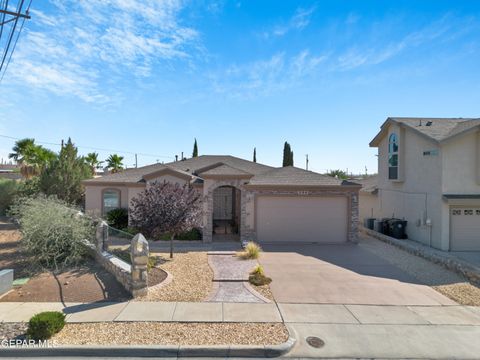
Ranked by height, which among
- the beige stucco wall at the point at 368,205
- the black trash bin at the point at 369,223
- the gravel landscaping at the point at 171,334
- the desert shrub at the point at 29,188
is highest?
the desert shrub at the point at 29,188

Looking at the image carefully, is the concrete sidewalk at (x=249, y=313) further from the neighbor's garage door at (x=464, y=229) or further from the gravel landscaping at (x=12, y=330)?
the neighbor's garage door at (x=464, y=229)

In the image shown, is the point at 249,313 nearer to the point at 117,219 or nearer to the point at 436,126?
the point at 117,219

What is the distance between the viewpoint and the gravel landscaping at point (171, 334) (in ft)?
18.1

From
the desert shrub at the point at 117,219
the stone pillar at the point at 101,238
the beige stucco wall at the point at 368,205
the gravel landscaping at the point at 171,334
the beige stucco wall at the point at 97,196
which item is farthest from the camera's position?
the beige stucco wall at the point at 368,205

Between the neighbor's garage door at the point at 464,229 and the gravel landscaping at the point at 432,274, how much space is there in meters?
2.38

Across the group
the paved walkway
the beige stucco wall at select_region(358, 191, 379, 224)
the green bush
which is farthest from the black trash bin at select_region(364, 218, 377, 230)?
the green bush

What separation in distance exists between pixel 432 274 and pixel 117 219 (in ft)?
51.5

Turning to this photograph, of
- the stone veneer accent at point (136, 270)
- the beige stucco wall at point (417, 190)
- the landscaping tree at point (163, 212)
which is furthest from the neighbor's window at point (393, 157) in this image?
the stone veneer accent at point (136, 270)

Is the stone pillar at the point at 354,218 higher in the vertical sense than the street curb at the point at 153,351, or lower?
higher

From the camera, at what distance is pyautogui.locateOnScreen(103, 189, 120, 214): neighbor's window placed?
18000 millimetres

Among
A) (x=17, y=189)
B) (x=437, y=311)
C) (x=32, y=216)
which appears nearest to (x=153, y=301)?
(x=32, y=216)

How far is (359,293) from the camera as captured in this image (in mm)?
8281

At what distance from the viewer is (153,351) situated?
17.4 ft

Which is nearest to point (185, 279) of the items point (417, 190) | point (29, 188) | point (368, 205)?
point (417, 190)
